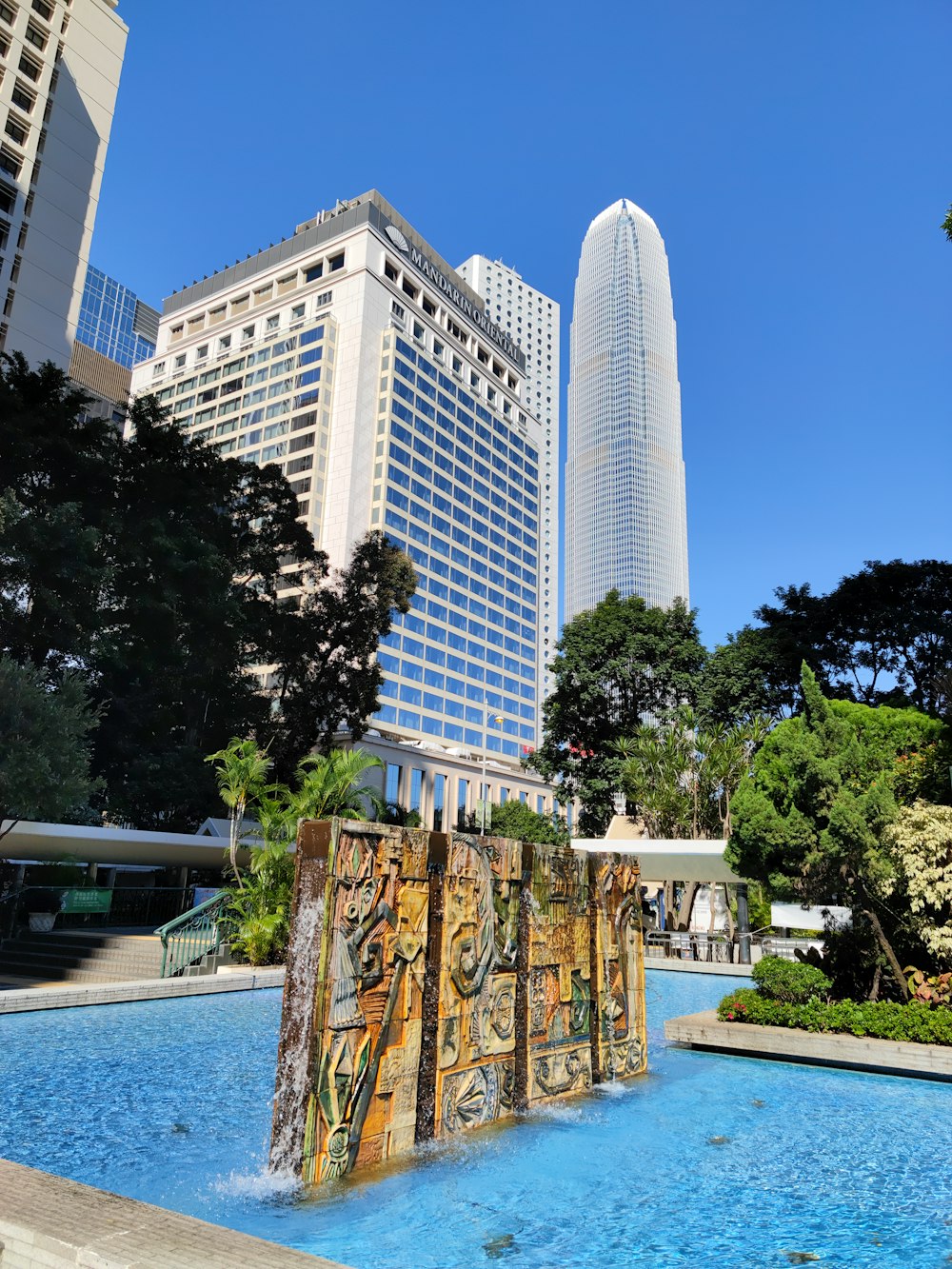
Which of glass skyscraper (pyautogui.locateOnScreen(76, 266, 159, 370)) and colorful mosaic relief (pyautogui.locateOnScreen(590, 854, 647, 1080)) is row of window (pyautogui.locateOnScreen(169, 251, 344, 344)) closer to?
colorful mosaic relief (pyautogui.locateOnScreen(590, 854, 647, 1080))

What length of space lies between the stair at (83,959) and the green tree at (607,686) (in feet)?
75.0

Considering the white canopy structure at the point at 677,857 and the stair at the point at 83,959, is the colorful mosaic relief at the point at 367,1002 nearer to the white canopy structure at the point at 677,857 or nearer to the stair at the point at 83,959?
the stair at the point at 83,959

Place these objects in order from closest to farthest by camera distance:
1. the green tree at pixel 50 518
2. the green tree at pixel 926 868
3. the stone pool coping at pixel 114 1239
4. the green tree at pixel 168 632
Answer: the stone pool coping at pixel 114 1239 < the green tree at pixel 926 868 < the green tree at pixel 50 518 < the green tree at pixel 168 632

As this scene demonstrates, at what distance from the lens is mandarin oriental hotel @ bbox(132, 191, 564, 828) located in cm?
6400

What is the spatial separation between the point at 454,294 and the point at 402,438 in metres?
22.3

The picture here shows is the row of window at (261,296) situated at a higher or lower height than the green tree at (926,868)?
higher

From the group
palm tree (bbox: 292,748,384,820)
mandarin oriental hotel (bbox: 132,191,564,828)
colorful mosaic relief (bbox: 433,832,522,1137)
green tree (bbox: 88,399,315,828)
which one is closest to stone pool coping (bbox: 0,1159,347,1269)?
colorful mosaic relief (bbox: 433,832,522,1137)

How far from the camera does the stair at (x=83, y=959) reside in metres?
16.2

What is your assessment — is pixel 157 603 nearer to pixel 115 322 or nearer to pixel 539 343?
pixel 539 343

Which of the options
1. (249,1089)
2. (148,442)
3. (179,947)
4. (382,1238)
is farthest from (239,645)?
(382,1238)

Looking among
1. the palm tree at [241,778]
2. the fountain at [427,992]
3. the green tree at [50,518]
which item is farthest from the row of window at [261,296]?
the fountain at [427,992]

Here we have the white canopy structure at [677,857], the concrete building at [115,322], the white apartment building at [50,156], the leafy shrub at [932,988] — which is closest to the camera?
the leafy shrub at [932,988]

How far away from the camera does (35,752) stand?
18.1m

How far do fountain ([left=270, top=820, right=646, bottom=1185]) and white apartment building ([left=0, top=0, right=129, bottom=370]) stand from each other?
46319 mm
